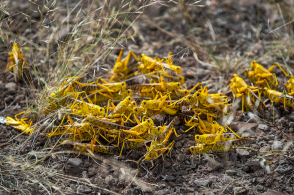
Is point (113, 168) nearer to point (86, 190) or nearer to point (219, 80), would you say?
point (86, 190)

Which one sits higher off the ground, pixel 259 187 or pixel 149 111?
pixel 149 111

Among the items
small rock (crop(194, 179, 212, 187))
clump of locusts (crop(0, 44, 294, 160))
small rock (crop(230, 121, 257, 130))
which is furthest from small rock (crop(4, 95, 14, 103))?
small rock (crop(230, 121, 257, 130))

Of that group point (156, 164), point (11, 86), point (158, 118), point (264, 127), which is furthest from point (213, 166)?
point (11, 86)

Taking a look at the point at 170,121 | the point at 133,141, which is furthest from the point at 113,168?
the point at 170,121

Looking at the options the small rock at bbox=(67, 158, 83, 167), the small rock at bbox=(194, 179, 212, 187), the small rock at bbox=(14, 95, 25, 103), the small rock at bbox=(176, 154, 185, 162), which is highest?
the small rock at bbox=(14, 95, 25, 103)

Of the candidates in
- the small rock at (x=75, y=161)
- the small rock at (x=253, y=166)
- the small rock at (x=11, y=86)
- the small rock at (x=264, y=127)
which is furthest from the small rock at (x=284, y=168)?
the small rock at (x=11, y=86)

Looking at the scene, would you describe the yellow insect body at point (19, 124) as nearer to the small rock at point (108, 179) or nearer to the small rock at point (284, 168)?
the small rock at point (108, 179)

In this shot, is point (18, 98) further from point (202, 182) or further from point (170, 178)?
point (202, 182)

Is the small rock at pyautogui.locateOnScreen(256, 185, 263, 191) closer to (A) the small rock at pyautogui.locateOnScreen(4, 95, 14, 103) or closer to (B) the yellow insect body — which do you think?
(B) the yellow insect body
